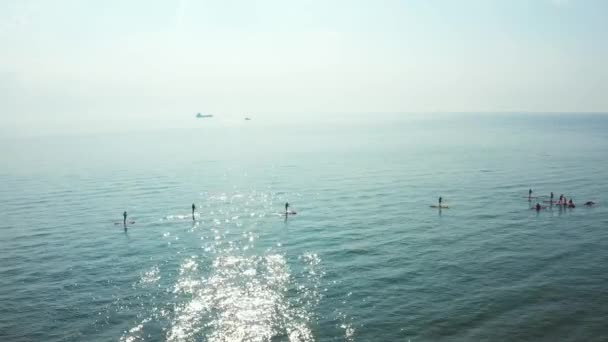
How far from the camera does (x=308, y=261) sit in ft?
184

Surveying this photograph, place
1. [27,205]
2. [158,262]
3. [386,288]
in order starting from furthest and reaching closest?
[27,205] < [158,262] < [386,288]

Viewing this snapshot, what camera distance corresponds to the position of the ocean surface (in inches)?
1602

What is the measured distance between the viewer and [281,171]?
13712 centimetres

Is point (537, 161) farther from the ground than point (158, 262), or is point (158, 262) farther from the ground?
point (537, 161)

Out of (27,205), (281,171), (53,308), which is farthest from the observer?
(281,171)

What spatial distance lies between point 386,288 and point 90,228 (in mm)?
50657

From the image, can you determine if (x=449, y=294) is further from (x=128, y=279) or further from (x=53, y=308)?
(x=53, y=308)

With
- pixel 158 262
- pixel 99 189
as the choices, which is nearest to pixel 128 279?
pixel 158 262

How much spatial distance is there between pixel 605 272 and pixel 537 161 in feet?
320

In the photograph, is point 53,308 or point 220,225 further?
point 220,225

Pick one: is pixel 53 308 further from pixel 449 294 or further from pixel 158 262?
pixel 449 294

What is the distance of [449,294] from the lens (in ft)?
152

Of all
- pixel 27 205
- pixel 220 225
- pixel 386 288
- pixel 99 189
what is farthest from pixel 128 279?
pixel 99 189

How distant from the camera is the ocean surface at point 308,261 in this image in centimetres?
4069
